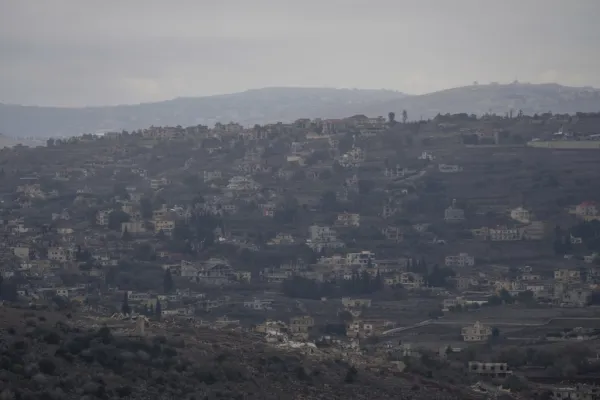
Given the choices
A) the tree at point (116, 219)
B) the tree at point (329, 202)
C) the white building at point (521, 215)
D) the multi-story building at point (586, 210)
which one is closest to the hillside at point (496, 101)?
the tree at point (329, 202)

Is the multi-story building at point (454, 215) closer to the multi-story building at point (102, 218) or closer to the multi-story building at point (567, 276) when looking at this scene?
the multi-story building at point (567, 276)

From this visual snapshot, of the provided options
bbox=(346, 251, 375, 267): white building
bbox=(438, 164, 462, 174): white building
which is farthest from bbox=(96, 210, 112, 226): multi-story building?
bbox=(438, 164, 462, 174): white building

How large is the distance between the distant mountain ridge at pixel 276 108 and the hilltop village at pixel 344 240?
5540cm

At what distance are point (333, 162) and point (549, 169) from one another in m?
11.3

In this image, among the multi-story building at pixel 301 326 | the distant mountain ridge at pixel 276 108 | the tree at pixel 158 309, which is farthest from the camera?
the distant mountain ridge at pixel 276 108

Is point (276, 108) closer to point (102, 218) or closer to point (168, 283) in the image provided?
point (102, 218)

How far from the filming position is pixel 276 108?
173 m

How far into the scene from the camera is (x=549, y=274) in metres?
55.8

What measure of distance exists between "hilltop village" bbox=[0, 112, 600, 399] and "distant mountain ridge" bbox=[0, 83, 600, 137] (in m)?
55.4

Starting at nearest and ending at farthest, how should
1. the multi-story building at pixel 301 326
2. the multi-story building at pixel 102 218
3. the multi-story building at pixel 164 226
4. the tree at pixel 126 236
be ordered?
the multi-story building at pixel 301 326 → the tree at pixel 126 236 → the multi-story building at pixel 164 226 → the multi-story building at pixel 102 218

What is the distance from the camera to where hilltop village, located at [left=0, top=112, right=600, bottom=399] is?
A: 39.8 metres

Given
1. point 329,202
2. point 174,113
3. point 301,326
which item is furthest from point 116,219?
point 174,113

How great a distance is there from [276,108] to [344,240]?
11103 centimetres

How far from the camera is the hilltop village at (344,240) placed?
3981 centimetres
